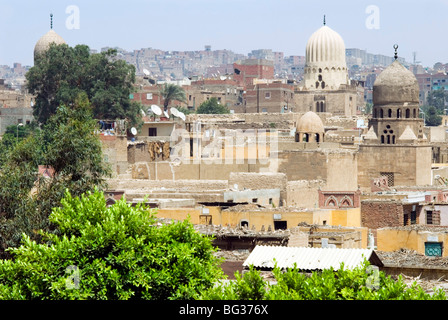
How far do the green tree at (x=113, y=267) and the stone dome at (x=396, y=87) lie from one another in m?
26.8

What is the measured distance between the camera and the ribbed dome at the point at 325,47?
61969 mm

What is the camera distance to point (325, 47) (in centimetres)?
6197

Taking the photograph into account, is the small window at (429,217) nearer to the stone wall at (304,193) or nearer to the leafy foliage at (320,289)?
the stone wall at (304,193)

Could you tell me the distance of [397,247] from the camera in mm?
22188

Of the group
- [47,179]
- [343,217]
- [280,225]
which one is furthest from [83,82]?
[280,225]

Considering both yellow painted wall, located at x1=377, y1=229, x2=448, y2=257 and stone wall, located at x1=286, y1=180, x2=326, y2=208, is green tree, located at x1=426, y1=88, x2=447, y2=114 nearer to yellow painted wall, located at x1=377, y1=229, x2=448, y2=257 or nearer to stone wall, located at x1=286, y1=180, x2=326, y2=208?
stone wall, located at x1=286, y1=180, x2=326, y2=208

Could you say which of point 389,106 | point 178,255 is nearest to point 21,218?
point 178,255

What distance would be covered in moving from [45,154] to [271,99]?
148ft

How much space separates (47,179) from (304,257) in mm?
10135

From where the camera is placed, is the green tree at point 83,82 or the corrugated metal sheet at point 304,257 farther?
the green tree at point 83,82

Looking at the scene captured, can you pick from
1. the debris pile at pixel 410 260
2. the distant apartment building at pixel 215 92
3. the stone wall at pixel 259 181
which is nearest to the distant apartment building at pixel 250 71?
the distant apartment building at pixel 215 92

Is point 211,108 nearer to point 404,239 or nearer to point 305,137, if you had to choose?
point 305,137

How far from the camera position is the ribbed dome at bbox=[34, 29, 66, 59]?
57.4 metres
